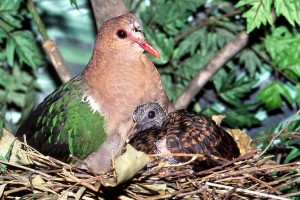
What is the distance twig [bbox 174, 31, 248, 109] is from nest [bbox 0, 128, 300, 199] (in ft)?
3.32

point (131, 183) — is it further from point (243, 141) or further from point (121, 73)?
point (243, 141)

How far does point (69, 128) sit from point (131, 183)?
56 cm

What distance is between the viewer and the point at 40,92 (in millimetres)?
4105

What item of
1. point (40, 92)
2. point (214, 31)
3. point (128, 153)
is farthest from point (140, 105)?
point (40, 92)

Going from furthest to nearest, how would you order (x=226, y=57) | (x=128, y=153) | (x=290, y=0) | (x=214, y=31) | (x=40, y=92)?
(x=40, y=92) → (x=214, y=31) → (x=226, y=57) → (x=290, y=0) → (x=128, y=153)

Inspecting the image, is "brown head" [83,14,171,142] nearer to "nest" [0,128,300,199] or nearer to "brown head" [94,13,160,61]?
"brown head" [94,13,160,61]

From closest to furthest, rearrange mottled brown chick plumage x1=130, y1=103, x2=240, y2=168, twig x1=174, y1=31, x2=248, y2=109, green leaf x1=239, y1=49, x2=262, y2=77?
mottled brown chick plumage x1=130, y1=103, x2=240, y2=168 < twig x1=174, y1=31, x2=248, y2=109 < green leaf x1=239, y1=49, x2=262, y2=77

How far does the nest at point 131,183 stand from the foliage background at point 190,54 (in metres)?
0.79

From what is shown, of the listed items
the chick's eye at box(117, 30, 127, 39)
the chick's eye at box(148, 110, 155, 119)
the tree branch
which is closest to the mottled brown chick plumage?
the chick's eye at box(148, 110, 155, 119)

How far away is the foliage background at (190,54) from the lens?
3.54 meters

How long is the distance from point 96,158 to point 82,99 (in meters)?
0.27

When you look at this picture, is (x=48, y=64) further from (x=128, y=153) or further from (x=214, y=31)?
(x=128, y=153)

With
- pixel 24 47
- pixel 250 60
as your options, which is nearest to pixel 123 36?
pixel 24 47

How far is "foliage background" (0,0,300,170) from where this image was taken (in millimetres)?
3539
